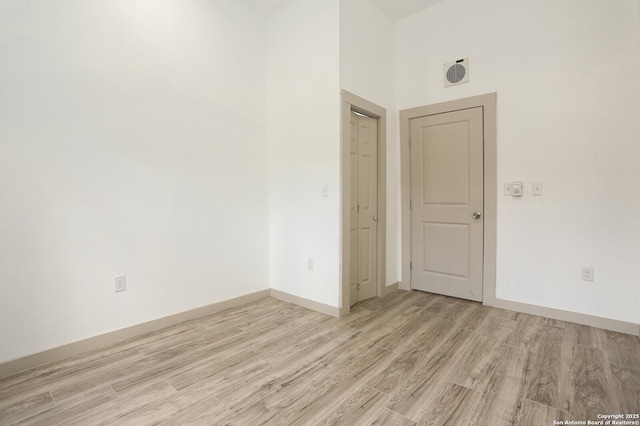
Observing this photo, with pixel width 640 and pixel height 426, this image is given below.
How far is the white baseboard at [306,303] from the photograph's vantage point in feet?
9.96

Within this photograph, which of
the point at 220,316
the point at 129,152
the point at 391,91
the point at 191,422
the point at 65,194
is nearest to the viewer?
the point at 191,422

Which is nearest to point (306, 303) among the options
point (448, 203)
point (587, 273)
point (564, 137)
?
point (448, 203)

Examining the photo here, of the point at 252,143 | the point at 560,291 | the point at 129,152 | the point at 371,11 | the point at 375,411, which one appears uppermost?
the point at 371,11

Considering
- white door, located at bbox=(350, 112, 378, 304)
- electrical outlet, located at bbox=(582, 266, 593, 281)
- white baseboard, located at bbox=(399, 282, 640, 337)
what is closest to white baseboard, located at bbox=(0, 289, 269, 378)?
white door, located at bbox=(350, 112, 378, 304)

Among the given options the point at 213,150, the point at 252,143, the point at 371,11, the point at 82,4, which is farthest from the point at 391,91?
the point at 82,4

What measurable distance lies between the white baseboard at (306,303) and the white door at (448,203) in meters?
1.30

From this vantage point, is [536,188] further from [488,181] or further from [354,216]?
[354,216]

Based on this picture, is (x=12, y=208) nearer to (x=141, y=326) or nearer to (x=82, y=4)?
(x=141, y=326)

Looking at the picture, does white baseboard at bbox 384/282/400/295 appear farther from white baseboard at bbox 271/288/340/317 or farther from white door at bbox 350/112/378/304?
white baseboard at bbox 271/288/340/317

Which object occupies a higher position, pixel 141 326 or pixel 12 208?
pixel 12 208

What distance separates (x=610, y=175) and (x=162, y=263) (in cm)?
399

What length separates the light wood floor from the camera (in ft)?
5.40

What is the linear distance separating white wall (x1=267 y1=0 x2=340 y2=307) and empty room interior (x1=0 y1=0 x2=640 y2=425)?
0.09ft

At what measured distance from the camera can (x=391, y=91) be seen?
3.80 metres
